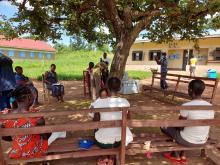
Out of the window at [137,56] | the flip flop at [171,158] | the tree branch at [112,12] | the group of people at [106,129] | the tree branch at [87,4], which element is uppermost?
the tree branch at [87,4]

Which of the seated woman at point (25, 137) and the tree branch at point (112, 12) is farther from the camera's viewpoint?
the tree branch at point (112, 12)

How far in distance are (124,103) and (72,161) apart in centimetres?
149

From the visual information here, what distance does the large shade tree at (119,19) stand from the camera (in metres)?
8.14

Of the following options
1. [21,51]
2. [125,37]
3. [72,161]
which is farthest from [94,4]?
[21,51]

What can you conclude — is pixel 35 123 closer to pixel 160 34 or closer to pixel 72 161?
pixel 72 161

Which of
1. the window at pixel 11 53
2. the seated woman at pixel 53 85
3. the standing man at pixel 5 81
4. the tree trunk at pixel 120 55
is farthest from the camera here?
the window at pixel 11 53

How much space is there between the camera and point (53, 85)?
10.4 metres

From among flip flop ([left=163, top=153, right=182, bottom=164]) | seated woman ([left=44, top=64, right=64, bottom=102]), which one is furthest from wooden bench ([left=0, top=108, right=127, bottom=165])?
seated woman ([left=44, top=64, right=64, bottom=102])

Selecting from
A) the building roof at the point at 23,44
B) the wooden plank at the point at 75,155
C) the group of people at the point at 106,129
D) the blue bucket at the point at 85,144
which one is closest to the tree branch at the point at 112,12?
the group of people at the point at 106,129

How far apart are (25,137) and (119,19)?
516 centimetres

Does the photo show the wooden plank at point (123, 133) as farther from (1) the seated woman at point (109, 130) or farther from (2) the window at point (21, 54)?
(2) the window at point (21, 54)

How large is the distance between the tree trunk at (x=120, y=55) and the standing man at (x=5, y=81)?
301cm

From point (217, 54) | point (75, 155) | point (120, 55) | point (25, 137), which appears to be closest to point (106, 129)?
point (75, 155)

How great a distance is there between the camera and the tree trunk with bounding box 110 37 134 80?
8266 mm
